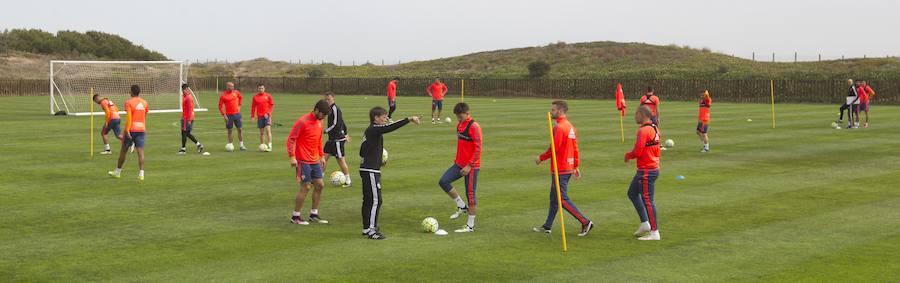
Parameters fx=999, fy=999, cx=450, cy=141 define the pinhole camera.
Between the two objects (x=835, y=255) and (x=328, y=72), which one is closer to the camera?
(x=835, y=255)

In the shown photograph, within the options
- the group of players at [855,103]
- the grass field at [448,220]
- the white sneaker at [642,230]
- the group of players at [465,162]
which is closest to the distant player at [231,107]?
the grass field at [448,220]

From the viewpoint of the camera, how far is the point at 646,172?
13586mm

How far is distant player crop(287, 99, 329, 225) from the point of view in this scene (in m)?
14.7

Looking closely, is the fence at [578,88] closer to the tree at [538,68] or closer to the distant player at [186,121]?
the tree at [538,68]

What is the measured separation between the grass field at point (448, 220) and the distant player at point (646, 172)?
0.28m

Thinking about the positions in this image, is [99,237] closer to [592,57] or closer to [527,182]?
[527,182]

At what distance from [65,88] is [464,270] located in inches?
2076

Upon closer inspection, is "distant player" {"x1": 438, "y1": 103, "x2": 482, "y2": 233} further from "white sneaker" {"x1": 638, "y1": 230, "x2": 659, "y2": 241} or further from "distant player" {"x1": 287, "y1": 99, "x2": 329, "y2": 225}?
"white sneaker" {"x1": 638, "y1": 230, "x2": 659, "y2": 241}

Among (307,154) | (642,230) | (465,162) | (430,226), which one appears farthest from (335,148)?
(642,230)

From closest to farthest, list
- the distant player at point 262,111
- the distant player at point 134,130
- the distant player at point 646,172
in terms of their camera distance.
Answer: the distant player at point 646,172
the distant player at point 134,130
the distant player at point 262,111

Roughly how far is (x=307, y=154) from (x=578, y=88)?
66435 mm

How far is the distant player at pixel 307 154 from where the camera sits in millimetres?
14711

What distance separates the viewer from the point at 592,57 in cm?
13088

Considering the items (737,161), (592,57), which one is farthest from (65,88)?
(592,57)
